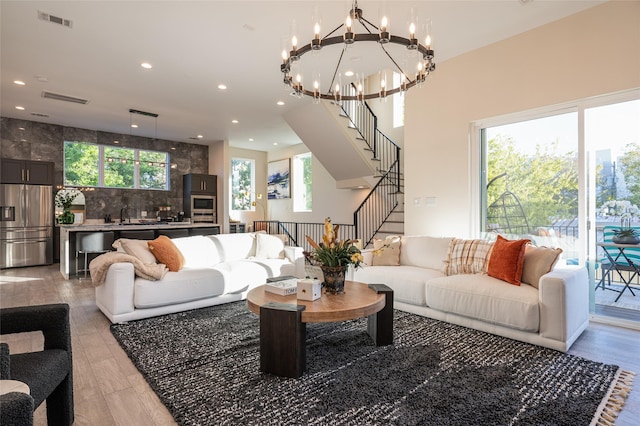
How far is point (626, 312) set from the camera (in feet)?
11.3

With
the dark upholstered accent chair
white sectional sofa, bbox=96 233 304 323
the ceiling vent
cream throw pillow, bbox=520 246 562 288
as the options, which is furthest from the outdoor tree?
the ceiling vent

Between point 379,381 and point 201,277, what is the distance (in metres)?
2.47

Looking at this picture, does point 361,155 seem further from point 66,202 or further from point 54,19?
point 66,202

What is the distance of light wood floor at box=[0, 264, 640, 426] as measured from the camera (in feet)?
6.33

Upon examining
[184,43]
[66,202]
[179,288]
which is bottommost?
[179,288]

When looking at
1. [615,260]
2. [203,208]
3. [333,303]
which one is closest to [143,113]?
[203,208]

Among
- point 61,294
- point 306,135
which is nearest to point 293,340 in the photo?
point 61,294

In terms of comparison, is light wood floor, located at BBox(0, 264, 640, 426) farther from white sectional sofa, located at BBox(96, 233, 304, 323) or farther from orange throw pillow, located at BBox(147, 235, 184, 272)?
orange throw pillow, located at BBox(147, 235, 184, 272)

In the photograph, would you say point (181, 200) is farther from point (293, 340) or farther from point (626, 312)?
point (626, 312)

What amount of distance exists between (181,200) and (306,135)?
489 cm

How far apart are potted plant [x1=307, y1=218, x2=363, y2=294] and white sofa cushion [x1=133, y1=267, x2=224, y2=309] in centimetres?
170

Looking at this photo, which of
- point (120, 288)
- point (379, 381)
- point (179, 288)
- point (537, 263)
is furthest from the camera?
point (179, 288)

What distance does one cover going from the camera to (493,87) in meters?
4.29

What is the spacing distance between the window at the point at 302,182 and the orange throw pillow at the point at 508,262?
22.9 ft
